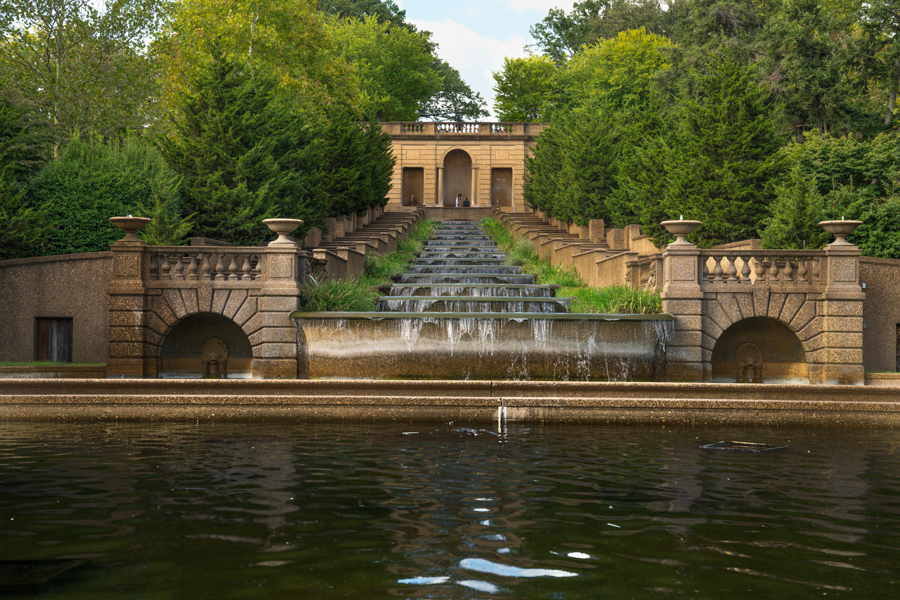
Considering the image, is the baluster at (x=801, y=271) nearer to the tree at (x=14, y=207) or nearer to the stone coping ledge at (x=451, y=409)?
the stone coping ledge at (x=451, y=409)

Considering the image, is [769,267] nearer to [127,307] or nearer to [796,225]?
[796,225]

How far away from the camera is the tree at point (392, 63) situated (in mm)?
58156

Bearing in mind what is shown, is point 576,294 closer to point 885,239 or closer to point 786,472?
point 885,239

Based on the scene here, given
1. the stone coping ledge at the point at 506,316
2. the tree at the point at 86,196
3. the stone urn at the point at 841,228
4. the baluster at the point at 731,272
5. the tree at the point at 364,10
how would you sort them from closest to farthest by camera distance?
the stone coping ledge at the point at 506,316, the stone urn at the point at 841,228, the baluster at the point at 731,272, the tree at the point at 86,196, the tree at the point at 364,10

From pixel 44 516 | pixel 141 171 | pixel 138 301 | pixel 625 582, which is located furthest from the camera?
pixel 141 171

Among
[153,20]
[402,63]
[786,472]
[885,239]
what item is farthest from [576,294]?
Answer: [402,63]

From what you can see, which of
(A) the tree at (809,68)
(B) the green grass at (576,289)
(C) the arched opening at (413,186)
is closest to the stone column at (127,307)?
(B) the green grass at (576,289)

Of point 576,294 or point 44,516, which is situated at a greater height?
point 576,294

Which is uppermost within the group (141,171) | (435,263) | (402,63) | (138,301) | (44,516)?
(402,63)

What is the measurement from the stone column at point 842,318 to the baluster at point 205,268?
47.0 ft

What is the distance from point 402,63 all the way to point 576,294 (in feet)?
154

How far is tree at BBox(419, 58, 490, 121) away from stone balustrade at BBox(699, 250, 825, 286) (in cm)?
6078

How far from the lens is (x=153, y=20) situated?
115 feet

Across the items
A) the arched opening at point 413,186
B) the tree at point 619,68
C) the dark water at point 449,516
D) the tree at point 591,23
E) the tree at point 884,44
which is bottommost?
the dark water at point 449,516
